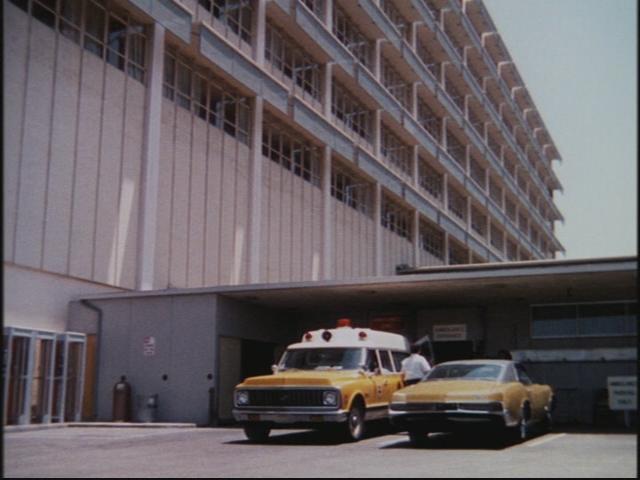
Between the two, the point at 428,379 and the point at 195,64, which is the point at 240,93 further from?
the point at 428,379

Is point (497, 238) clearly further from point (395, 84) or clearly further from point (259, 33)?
point (259, 33)

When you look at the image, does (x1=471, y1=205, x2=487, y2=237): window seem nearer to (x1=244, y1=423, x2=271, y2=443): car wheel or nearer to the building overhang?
the building overhang

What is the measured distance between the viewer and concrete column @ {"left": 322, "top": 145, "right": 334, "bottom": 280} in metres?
34.8

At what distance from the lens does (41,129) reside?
67.7 ft

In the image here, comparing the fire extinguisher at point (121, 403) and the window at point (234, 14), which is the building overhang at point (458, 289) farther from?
the window at point (234, 14)

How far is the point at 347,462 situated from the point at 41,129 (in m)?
12.8

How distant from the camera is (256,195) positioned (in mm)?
29562

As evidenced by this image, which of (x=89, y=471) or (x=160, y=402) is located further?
(x=160, y=402)

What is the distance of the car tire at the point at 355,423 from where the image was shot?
14.7 meters

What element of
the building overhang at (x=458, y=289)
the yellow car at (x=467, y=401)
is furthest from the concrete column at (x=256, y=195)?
the yellow car at (x=467, y=401)

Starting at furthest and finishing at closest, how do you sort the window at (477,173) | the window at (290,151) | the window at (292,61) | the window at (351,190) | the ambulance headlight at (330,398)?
the window at (477,173)
the window at (351,190)
the window at (292,61)
the window at (290,151)
the ambulance headlight at (330,398)

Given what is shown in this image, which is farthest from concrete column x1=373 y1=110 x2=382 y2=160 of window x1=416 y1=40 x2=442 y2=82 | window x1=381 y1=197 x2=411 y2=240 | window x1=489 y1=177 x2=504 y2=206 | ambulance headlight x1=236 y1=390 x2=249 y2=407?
ambulance headlight x1=236 y1=390 x2=249 y2=407

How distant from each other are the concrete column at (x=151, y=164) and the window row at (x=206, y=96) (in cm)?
111

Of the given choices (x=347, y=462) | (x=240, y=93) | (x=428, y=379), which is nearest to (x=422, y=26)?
(x=240, y=93)
